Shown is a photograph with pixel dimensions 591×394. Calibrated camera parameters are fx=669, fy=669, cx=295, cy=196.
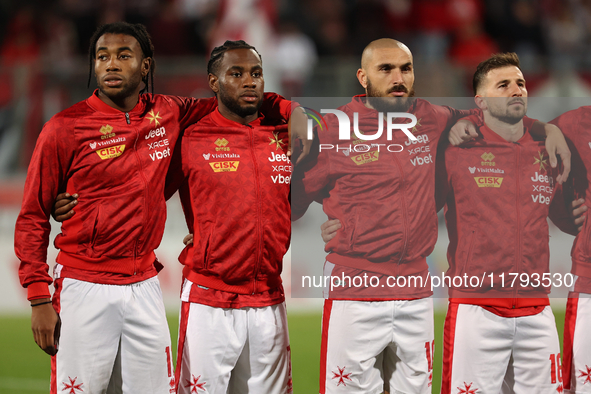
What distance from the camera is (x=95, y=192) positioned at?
3.68 m

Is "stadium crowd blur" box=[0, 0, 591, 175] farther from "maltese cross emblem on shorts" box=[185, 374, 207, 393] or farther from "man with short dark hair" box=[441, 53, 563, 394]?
"maltese cross emblem on shorts" box=[185, 374, 207, 393]

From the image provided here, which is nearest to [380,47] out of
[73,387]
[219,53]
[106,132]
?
[219,53]

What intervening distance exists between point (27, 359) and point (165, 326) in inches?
149

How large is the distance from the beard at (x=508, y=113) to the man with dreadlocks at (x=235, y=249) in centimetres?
127

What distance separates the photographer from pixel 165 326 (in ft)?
12.3

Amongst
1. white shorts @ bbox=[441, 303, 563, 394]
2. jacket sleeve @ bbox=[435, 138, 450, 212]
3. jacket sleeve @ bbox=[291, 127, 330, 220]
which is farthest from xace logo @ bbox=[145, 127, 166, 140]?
white shorts @ bbox=[441, 303, 563, 394]

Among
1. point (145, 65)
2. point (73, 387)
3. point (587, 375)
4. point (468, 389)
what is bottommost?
point (73, 387)

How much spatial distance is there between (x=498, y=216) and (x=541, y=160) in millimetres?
429

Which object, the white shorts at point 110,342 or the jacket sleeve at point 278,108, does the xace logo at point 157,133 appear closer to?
the jacket sleeve at point 278,108

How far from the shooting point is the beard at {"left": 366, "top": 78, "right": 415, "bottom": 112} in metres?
3.85

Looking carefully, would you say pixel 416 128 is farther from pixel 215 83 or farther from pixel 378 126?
pixel 215 83

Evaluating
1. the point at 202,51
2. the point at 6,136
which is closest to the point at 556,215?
the point at 6,136

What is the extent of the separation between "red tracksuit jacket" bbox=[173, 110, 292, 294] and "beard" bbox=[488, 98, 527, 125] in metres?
1.26

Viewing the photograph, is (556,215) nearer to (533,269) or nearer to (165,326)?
(533,269)
